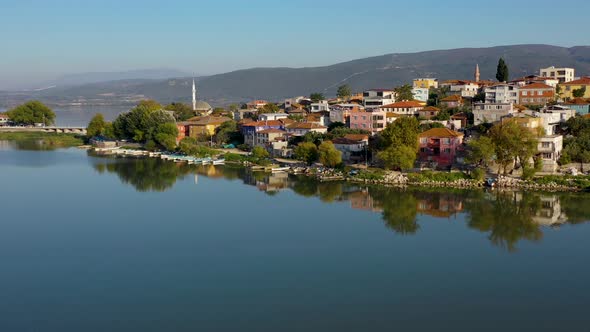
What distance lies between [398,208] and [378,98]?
729cm

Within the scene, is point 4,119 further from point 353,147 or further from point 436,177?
point 436,177

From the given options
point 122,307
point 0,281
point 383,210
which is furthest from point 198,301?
point 383,210

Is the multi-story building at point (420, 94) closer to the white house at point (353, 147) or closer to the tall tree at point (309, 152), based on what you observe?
the white house at point (353, 147)

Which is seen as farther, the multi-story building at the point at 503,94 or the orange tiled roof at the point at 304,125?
the multi-story building at the point at 503,94

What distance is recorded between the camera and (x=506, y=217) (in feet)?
24.5

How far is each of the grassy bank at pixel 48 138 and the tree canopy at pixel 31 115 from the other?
1.59 m

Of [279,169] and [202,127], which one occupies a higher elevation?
[202,127]

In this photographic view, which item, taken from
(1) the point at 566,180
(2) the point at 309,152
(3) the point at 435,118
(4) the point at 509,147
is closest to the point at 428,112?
(3) the point at 435,118

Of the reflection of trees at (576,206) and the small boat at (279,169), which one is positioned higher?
the small boat at (279,169)

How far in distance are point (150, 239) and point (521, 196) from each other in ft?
15.3

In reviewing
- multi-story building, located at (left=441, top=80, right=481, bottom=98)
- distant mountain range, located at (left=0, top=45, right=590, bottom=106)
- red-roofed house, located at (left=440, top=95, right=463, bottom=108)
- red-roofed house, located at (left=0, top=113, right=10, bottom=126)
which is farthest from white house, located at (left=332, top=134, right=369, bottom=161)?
distant mountain range, located at (left=0, top=45, right=590, bottom=106)

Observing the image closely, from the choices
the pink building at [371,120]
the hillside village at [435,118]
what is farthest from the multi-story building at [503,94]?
the pink building at [371,120]

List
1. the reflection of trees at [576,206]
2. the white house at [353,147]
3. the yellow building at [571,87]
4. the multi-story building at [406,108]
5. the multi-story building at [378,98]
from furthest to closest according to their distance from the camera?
the multi-story building at [378,98] < the yellow building at [571,87] < the multi-story building at [406,108] < the white house at [353,147] < the reflection of trees at [576,206]

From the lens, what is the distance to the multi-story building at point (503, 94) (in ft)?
42.3
